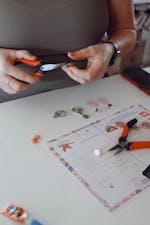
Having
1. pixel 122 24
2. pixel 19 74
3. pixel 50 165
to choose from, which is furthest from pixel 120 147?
pixel 122 24

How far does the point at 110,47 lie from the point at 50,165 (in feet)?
→ 1.13

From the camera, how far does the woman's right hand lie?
57cm

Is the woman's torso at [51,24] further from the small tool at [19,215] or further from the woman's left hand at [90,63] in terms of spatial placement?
the small tool at [19,215]

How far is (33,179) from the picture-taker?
0.46 metres

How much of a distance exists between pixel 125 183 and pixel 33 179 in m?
0.16

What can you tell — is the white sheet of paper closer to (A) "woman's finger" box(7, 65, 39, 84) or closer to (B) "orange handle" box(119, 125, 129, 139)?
(B) "orange handle" box(119, 125, 129, 139)

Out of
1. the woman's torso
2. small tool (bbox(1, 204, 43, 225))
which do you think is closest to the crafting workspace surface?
small tool (bbox(1, 204, 43, 225))

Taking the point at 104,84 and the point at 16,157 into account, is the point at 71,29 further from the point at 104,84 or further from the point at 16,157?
the point at 16,157

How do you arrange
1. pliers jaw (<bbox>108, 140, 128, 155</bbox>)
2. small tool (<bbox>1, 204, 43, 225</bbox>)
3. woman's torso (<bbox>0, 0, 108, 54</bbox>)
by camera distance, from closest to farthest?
small tool (<bbox>1, 204, 43, 225</bbox>) → pliers jaw (<bbox>108, 140, 128, 155</bbox>) → woman's torso (<bbox>0, 0, 108, 54</bbox>)

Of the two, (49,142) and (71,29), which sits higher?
(71,29)

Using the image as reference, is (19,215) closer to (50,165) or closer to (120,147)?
(50,165)

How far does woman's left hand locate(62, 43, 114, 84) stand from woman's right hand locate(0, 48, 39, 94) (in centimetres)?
8

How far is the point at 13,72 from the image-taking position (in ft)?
1.89

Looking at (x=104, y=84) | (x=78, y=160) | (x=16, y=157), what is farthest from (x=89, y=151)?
(x=104, y=84)
